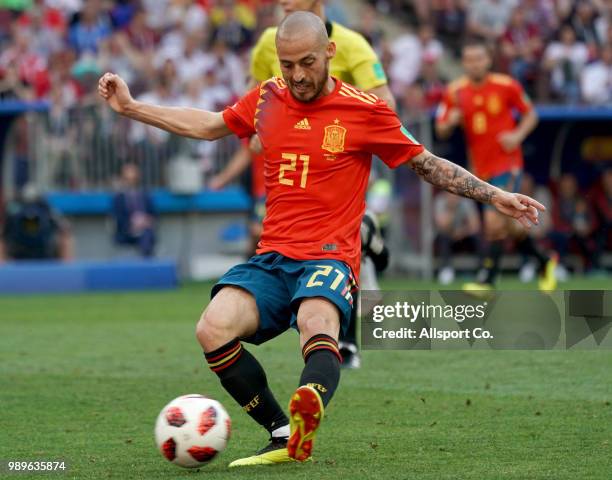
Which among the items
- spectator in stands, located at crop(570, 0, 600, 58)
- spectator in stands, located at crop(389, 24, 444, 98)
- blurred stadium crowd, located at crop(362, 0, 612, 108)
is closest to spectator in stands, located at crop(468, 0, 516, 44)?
blurred stadium crowd, located at crop(362, 0, 612, 108)

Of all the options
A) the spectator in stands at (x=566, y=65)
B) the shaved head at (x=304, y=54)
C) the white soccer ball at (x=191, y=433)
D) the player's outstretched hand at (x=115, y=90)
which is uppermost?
the shaved head at (x=304, y=54)

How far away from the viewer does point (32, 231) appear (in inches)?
779

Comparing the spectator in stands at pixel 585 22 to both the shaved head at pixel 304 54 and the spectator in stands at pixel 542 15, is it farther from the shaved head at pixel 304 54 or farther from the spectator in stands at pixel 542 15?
the shaved head at pixel 304 54

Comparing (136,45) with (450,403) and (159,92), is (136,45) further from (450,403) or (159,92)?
(450,403)

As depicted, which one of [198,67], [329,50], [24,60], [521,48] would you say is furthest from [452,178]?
[521,48]

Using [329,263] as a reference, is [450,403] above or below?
below

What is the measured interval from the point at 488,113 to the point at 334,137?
948cm

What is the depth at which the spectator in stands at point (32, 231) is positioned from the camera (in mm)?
19469

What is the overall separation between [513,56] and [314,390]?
1802cm

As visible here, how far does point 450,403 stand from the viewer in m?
8.33

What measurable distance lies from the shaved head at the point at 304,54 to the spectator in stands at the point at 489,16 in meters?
18.4

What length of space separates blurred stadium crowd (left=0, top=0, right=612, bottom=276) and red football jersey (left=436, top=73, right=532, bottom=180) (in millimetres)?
4328

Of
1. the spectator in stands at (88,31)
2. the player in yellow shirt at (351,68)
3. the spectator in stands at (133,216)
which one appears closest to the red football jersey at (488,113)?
the player in yellow shirt at (351,68)

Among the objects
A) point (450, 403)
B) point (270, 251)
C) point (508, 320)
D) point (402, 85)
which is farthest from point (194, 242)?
point (270, 251)
